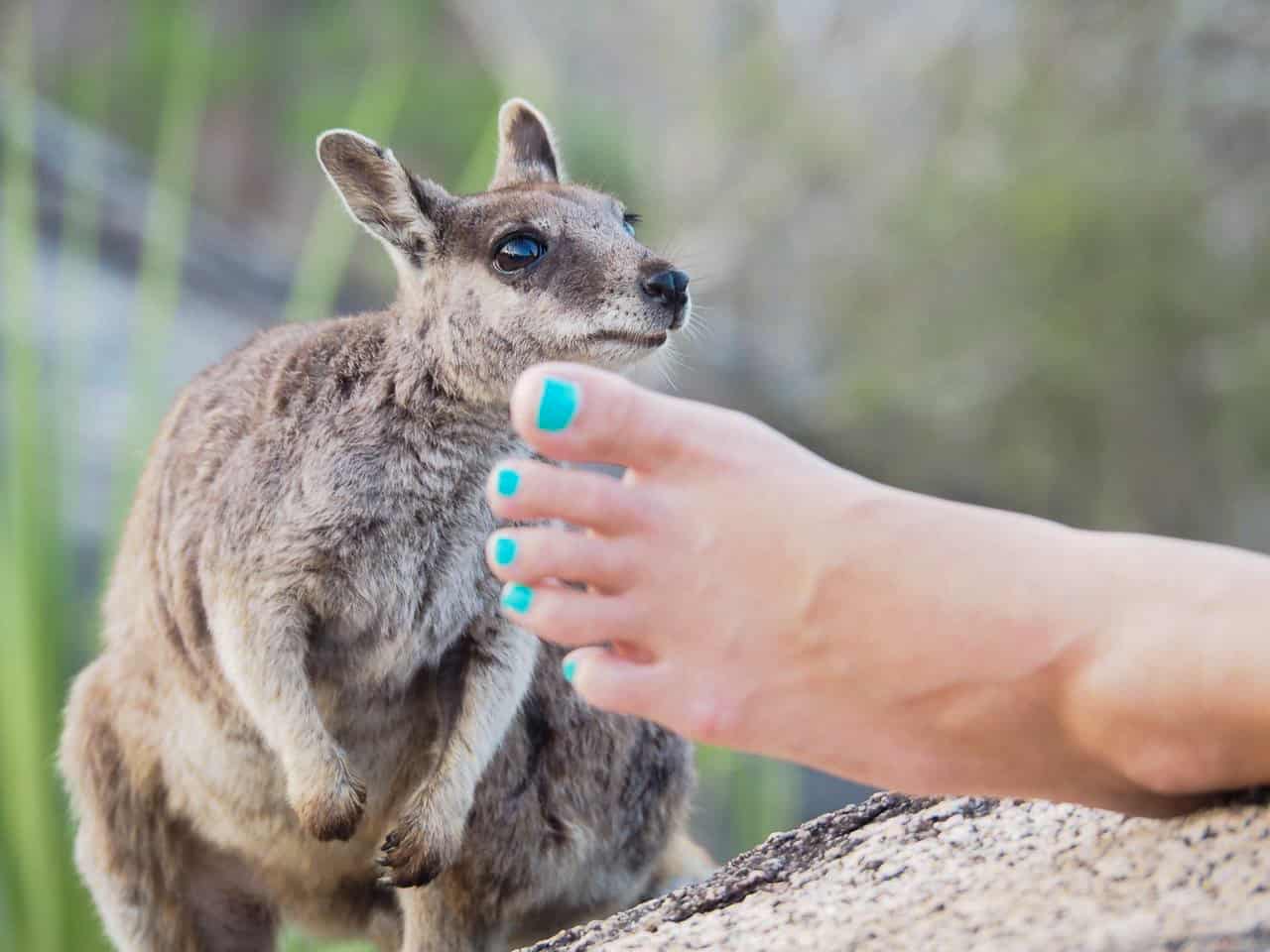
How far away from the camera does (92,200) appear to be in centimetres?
549

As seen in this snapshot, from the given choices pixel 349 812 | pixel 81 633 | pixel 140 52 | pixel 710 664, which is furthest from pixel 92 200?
pixel 710 664

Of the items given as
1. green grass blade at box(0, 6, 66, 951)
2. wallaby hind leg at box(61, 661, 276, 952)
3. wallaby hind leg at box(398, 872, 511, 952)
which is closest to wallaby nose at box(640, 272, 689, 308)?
wallaby hind leg at box(398, 872, 511, 952)

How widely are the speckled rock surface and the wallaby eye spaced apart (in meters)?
0.87

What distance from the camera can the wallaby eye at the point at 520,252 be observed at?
2176mm

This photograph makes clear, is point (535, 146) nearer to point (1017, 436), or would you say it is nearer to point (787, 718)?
point (787, 718)

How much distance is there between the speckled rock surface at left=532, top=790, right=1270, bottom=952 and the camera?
1.26 m

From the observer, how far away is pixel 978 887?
1501 mm

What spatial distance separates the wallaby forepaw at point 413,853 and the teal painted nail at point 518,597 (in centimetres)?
58

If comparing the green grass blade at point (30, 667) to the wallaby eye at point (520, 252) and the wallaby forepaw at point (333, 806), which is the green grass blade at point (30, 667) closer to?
the wallaby forepaw at point (333, 806)

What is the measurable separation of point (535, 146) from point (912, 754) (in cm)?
141

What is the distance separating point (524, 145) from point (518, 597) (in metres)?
1.17

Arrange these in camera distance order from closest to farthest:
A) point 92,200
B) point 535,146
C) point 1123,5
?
point 535,146, point 92,200, point 1123,5

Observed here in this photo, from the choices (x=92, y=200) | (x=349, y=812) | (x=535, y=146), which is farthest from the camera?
(x=92, y=200)

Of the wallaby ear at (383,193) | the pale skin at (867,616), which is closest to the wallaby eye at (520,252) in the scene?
the wallaby ear at (383,193)
